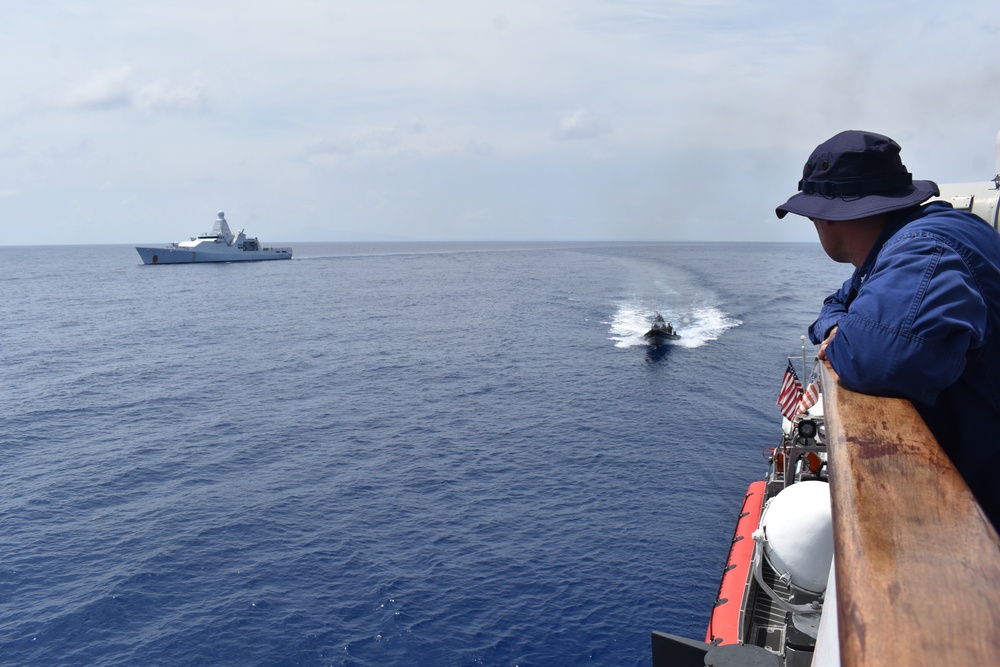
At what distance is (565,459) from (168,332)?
4878cm

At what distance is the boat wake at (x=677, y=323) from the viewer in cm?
6261

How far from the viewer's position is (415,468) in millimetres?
34156

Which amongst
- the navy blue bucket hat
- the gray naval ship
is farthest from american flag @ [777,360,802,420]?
the gray naval ship

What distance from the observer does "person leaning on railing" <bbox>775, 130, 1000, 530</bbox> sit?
1712 millimetres

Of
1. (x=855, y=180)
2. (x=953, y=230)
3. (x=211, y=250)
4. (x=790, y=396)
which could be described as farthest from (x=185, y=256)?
(x=953, y=230)

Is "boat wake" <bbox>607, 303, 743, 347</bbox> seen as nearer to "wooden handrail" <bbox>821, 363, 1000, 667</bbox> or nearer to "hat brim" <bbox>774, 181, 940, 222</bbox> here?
"hat brim" <bbox>774, 181, 940, 222</bbox>

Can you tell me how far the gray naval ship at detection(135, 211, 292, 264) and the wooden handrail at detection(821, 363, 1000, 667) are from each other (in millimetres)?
156619

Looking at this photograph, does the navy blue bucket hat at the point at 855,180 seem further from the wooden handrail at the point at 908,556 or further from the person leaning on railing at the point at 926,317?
the wooden handrail at the point at 908,556

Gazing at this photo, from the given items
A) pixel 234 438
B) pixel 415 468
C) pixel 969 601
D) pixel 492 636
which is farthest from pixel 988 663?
pixel 234 438

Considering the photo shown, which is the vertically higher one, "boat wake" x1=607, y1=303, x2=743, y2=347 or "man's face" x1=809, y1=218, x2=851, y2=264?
"man's face" x1=809, y1=218, x2=851, y2=264

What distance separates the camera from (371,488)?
31.7 m

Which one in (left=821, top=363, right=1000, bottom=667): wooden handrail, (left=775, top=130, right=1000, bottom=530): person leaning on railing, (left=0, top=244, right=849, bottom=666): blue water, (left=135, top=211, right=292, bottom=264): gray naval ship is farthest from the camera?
(left=135, top=211, right=292, bottom=264): gray naval ship

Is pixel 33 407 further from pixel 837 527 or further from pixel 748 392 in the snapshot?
pixel 837 527

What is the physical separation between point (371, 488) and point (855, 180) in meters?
30.8
